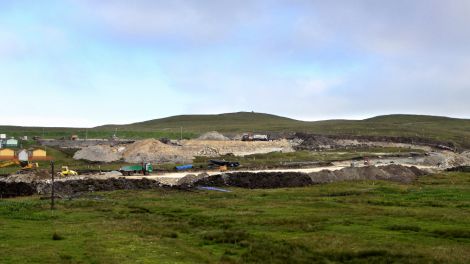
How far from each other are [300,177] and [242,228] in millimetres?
40896

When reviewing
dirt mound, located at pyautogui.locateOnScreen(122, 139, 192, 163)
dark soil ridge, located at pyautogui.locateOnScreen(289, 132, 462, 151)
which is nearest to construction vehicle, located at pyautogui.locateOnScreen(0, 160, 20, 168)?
dirt mound, located at pyautogui.locateOnScreen(122, 139, 192, 163)

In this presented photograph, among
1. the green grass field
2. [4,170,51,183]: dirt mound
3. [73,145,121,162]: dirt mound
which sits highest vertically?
[73,145,121,162]: dirt mound

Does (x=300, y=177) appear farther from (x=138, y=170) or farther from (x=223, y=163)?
(x=138, y=170)

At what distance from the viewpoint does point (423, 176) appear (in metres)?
92.2

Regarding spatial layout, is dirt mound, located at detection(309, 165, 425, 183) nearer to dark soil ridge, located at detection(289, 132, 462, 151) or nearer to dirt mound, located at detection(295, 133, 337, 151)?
dirt mound, located at detection(295, 133, 337, 151)

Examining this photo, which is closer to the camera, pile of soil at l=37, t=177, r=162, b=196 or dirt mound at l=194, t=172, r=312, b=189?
pile of soil at l=37, t=177, r=162, b=196

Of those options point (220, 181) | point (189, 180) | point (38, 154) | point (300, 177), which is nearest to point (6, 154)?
point (38, 154)

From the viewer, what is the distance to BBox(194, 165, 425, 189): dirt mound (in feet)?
254

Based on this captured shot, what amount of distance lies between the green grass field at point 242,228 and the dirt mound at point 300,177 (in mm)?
11688

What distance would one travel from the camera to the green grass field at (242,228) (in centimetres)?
3080

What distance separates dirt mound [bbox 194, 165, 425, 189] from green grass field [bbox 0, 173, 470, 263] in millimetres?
11688

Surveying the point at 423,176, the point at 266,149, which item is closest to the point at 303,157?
the point at 266,149

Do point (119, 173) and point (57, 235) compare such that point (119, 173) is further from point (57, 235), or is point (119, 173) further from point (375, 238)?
point (375, 238)

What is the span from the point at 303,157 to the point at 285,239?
284 ft
